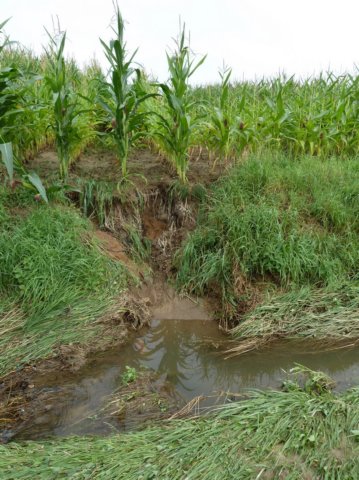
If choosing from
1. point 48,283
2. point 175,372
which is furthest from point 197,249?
point 48,283

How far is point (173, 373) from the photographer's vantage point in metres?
3.41

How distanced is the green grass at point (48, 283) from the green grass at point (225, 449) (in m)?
0.97

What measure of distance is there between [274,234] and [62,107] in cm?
248

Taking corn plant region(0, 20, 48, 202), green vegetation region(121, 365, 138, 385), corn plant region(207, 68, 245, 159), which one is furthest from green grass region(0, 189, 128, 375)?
corn plant region(207, 68, 245, 159)

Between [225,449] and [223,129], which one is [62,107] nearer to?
[223,129]

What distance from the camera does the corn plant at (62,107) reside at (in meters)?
4.40

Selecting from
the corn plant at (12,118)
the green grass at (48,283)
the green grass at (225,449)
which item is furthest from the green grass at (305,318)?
the corn plant at (12,118)

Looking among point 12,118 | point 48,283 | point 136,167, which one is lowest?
point 48,283

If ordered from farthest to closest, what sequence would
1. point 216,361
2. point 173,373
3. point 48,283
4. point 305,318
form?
point 305,318 < point 48,283 < point 216,361 < point 173,373

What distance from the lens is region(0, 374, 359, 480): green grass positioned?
87.6 inches

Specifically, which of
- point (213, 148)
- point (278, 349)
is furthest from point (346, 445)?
point (213, 148)

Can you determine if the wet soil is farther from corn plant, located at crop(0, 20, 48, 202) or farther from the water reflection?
the water reflection

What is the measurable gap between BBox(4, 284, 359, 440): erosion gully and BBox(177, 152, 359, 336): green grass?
1.53 feet

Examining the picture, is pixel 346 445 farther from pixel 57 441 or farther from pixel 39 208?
pixel 39 208
